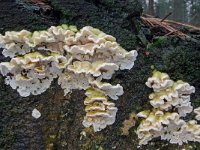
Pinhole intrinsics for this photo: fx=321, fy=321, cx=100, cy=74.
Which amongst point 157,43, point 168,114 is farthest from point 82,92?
point 157,43

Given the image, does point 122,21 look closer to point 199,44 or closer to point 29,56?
point 199,44

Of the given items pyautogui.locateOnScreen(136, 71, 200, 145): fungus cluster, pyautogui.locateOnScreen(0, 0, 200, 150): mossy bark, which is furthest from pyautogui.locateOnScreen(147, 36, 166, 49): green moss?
pyautogui.locateOnScreen(136, 71, 200, 145): fungus cluster

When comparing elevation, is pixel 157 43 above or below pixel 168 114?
above

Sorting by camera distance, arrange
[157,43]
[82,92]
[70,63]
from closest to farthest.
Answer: [70,63] < [82,92] < [157,43]

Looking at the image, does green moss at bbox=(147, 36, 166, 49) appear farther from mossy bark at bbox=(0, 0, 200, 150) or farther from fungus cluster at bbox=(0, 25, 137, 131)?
fungus cluster at bbox=(0, 25, 137, 131)

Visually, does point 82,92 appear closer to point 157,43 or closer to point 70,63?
point 70,63

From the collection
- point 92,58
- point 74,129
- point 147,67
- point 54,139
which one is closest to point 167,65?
point 147,67

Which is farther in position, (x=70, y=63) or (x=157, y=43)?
(x=157, y=43)
